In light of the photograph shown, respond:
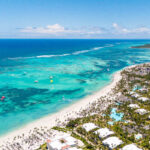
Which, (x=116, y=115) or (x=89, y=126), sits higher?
(x=116, y=115)

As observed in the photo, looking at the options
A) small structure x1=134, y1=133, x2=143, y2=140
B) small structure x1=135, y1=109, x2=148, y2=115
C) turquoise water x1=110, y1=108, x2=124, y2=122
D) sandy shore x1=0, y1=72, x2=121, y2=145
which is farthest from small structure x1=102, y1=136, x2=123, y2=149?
sandy shore x1=0, y1=72, x2=121, y2=145

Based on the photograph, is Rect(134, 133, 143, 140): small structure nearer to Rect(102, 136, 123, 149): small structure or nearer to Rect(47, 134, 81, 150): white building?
Rect(102, 136, 123, 149): small structure

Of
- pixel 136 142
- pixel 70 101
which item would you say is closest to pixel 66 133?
pixel 136 142

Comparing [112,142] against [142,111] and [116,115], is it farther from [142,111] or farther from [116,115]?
[142,111]

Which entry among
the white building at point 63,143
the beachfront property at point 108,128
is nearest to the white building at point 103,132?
the beachfront property at point 108,128

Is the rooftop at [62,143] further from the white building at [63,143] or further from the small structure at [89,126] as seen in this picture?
the small structure at [89,126]

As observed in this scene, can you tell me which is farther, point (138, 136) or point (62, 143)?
point (138, 136)

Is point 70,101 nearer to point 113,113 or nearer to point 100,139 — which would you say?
point 113,113

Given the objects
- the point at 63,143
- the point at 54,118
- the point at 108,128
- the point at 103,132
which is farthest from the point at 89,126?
the point at 54,118
